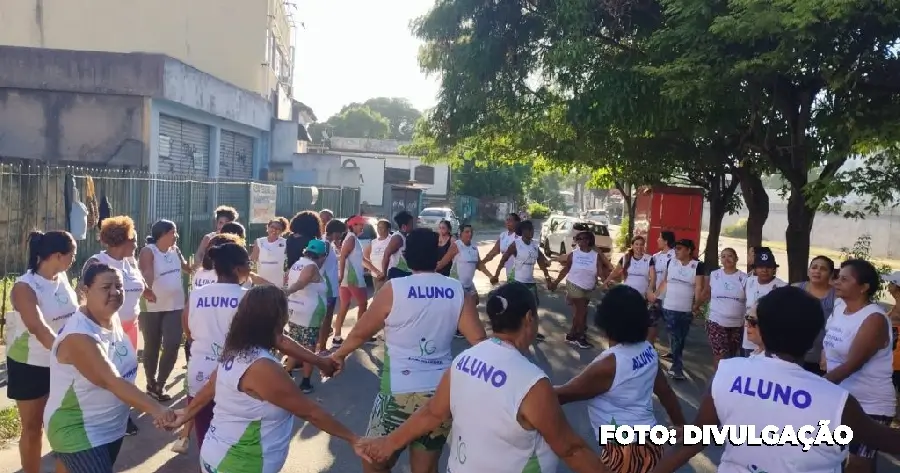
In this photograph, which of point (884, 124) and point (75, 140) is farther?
point (75, 140)

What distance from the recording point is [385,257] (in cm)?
939

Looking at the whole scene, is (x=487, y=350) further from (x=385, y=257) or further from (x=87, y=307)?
(x=385, y=257)

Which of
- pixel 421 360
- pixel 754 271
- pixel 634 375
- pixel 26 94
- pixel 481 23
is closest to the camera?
pixel 634 375

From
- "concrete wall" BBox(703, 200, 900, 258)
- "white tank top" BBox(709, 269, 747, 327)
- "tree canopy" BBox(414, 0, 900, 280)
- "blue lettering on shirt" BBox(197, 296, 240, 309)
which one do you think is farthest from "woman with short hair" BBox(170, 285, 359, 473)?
"concrete wall" BBox(703, 200, 900, 258)

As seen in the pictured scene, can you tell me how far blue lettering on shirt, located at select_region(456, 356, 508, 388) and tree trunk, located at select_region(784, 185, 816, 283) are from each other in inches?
356

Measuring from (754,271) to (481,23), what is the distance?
7281 millimetres

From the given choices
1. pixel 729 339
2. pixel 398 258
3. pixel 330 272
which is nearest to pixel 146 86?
pixel 398 258

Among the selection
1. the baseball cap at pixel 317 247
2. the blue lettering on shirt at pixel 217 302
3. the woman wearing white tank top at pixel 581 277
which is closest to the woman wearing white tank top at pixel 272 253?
the baseball cap at pixel 317 247

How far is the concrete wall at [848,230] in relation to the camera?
38.1 meters

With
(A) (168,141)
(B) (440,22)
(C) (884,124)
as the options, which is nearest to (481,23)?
(B) (440,22)

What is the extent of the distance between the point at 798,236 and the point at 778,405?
8.96 metres

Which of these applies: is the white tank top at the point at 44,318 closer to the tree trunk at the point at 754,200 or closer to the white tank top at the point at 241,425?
the white tank top at the point at 241,425

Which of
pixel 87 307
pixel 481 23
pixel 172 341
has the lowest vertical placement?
pixel 172 341

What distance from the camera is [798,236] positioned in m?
10.7
